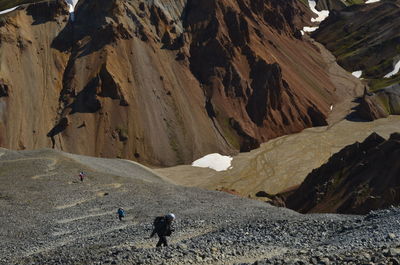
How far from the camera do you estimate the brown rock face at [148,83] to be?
9225cm

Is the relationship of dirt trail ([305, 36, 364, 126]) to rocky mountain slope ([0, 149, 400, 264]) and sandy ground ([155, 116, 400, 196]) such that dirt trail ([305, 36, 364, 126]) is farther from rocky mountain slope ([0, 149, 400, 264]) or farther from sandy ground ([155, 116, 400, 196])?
rocky mountain slope ([0, 149, 400, 264])

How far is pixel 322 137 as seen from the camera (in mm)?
107062

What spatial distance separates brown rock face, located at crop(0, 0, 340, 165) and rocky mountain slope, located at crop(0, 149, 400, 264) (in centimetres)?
1979

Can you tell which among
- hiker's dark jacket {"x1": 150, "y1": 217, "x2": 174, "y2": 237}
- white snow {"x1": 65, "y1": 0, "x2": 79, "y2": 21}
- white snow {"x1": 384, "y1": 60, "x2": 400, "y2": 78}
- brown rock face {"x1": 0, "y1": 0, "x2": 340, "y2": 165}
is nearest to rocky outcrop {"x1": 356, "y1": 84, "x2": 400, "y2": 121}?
brown rock face {"x1": 0, "y1": 0, "x2": 340, "y2": 165}

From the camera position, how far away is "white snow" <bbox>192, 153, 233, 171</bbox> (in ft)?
299

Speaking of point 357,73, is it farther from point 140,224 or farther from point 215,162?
point 140,224

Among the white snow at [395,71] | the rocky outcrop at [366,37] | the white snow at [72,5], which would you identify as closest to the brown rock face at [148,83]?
the white snow at [72,5]

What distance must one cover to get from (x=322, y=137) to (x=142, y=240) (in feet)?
278

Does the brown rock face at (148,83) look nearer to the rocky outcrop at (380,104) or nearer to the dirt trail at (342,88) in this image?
the dirt trail at (342,88)

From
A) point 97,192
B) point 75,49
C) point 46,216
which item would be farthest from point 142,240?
point 75,49

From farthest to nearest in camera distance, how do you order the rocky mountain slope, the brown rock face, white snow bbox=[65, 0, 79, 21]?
1. white snow bbox=[65, 0, 79, 21]
2. the brown rock face
3. the rocky mountain slope

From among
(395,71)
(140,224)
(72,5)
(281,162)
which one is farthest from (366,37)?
(140,224)

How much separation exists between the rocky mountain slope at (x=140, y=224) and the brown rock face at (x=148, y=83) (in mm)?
19792

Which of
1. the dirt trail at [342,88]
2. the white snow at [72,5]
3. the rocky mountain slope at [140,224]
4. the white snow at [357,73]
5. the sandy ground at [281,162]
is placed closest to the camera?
the rocky mountain slope at [140,224]
